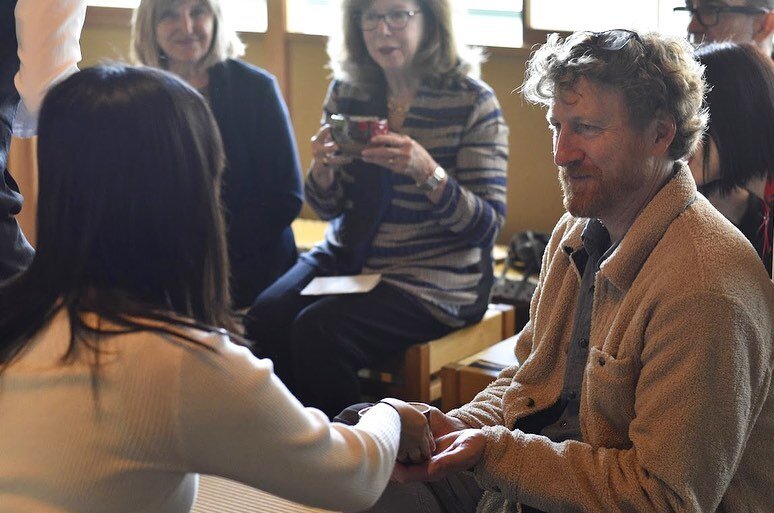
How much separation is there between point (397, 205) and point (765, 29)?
41.8 inches

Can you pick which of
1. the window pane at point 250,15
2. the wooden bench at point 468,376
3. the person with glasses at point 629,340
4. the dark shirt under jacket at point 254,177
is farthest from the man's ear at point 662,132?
the window pane at point 250,15

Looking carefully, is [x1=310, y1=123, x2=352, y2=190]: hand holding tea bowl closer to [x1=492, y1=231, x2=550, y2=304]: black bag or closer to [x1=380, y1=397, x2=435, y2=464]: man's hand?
[x1=492, y1=231, x2=550, y2=304]: black bag

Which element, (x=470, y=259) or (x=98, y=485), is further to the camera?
(x=470, y=259)

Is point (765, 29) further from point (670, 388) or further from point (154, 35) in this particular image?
point (154, 35)

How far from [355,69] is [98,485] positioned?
6.70 ft

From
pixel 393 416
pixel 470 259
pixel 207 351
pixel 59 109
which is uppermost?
pixel 59 109

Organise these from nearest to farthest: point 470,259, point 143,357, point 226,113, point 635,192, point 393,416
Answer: point 143,357 → point 393,416 → point 635,192 → point 470,259 → point 226,113

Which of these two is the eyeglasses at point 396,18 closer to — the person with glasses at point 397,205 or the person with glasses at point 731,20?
the person with glasses at point 397,205

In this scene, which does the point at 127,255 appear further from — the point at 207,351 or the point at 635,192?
the point at 635,192

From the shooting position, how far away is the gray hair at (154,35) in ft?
10.6

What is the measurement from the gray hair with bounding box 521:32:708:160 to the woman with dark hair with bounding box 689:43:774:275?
15.7 inches

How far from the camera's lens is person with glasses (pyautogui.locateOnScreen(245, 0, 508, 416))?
2807 mm

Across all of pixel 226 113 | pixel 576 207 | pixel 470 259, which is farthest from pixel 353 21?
pixel 576 207

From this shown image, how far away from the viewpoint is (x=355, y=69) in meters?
3.01
